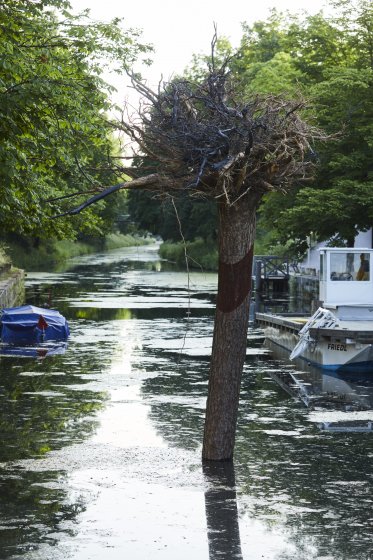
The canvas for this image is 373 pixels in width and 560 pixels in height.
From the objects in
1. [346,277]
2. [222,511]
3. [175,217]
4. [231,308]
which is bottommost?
[222,511]

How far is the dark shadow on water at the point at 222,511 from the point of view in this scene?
→ 11422 mm

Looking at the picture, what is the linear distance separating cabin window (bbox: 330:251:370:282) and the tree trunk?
18169 mm

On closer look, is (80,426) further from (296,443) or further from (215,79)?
(215,79)

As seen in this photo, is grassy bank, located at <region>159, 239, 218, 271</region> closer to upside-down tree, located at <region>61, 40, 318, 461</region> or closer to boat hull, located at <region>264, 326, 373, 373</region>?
boat hull, located at <region>264, 326, 373, 373</region>

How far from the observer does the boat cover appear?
107 feet

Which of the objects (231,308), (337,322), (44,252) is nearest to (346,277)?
(337,322)

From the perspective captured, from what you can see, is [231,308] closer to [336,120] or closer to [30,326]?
[30,326]

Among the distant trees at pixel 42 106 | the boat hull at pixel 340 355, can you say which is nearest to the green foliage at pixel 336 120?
the boat hull at pixel 340 355

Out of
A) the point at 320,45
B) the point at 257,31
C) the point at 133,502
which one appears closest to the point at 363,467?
the point at 133,502

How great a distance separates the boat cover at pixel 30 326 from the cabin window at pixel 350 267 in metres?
8.00

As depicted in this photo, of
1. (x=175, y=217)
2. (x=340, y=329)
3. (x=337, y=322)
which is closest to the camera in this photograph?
(x=340, y=329)

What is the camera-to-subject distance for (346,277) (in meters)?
32.6

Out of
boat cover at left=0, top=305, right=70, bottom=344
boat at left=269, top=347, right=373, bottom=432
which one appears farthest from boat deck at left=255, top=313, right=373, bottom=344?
boat cover at left=0, top=305, right=70, bottom=344

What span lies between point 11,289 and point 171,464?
1101 inches
